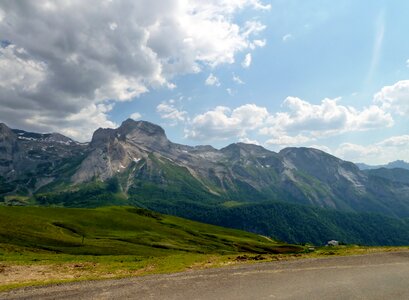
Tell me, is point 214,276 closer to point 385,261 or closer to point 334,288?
point 334,288

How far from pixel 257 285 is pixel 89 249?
65575mm

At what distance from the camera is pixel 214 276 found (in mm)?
29828

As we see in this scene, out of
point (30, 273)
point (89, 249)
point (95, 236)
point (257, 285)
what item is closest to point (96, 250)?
point (89, 249)

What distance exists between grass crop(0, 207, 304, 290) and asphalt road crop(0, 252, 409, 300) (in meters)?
4.07

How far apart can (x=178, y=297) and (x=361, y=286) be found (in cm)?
1391

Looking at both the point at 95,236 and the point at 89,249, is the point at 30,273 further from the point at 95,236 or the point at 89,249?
the point at 95,236

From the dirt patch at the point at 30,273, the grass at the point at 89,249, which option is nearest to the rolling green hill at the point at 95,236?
the grass at the point at 89,249

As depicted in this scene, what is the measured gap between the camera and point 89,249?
274 feet

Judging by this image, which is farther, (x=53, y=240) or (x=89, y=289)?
(x=53, y=240)

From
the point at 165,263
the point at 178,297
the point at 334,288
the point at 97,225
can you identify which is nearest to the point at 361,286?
the point at 334,288

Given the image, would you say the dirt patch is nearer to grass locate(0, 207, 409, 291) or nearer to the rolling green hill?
grass locate(0, 207, 409, 291)

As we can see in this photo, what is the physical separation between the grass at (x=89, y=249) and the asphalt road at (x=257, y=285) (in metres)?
4.07

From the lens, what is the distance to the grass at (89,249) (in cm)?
3481

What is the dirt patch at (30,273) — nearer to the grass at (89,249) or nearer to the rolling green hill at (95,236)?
the grass at (89,249)
